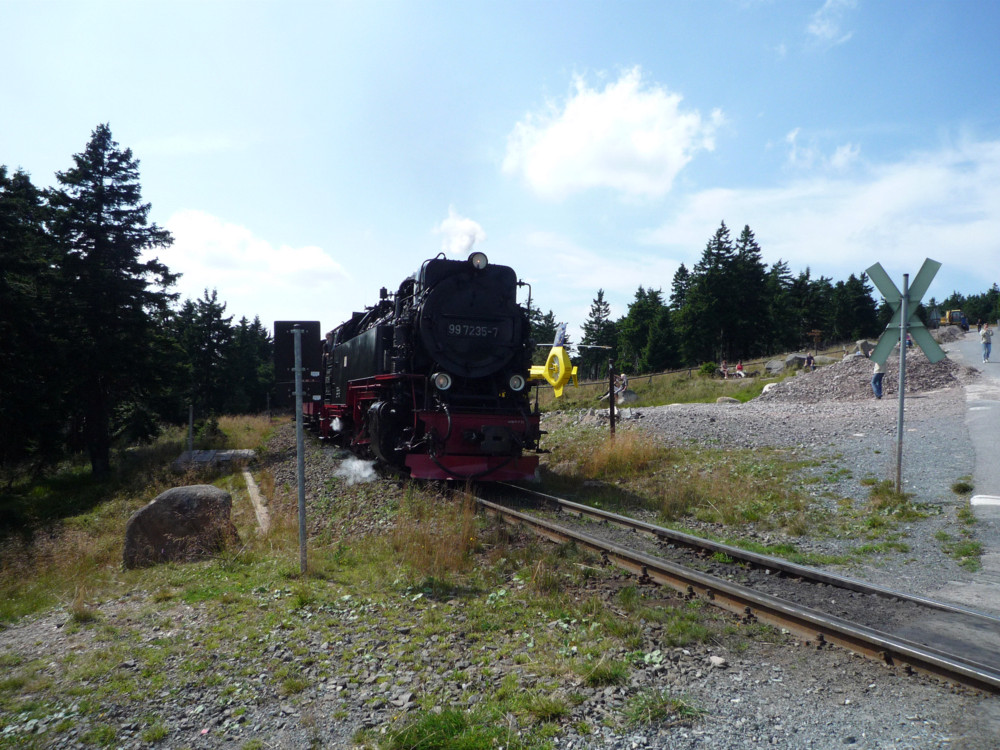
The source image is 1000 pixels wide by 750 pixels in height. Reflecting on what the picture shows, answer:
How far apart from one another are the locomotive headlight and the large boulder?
367 cm

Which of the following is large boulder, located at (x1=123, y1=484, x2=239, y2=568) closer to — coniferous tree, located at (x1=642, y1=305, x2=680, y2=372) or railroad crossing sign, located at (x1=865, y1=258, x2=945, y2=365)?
railroad crossing sign, located at (x1=865, y1=258, x2=945, y2=365)

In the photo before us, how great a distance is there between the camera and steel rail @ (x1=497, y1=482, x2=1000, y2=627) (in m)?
5.00

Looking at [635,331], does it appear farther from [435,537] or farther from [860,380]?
[435,537]

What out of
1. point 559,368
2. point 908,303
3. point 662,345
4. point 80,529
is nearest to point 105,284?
point 80,529

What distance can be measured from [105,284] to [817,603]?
70.4 ft

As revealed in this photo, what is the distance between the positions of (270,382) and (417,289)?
45082 mm

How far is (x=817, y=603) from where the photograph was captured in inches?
208

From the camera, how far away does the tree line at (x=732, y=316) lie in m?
56.5

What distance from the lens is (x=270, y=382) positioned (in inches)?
2064

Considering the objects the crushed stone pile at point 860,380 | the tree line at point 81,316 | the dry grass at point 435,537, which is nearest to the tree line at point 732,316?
the crushed stone pile at point 860,380

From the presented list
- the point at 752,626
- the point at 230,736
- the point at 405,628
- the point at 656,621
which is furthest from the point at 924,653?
the point at 230,736

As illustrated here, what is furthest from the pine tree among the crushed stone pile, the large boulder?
the crushed stone pile

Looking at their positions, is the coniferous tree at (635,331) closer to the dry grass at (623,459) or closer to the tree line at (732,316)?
the tree line at (732,316)

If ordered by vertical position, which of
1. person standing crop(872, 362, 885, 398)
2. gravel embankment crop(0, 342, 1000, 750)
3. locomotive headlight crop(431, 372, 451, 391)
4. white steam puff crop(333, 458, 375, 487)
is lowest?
white steam puff crop(333, 458, 375, 487)
